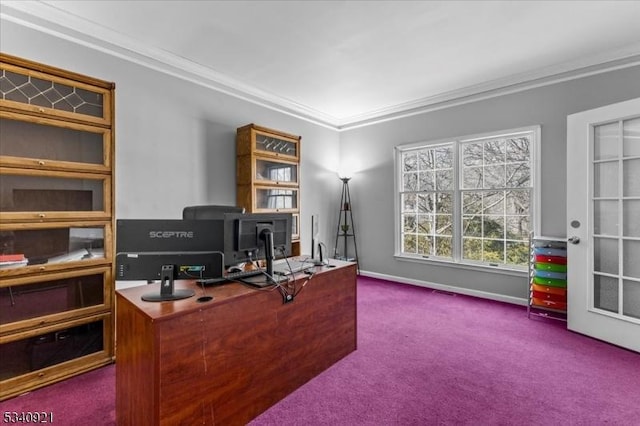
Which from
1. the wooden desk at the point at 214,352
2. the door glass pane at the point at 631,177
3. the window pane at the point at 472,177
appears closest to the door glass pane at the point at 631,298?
the door glass pane at the point at 631,177

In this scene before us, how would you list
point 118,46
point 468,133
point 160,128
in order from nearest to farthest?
point 118,46 → point 160,128 → point 468,133

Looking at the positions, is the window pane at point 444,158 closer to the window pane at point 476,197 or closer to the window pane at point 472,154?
the window pane at point 476,197

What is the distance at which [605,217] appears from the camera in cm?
287

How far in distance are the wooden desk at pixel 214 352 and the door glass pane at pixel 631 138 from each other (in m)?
2.96

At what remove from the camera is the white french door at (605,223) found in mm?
2680

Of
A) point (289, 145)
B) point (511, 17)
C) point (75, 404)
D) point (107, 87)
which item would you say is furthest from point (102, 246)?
point (511, 17)

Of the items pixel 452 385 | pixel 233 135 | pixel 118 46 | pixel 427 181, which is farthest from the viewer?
pixel 427 181

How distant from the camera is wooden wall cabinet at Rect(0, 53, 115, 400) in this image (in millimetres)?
2102

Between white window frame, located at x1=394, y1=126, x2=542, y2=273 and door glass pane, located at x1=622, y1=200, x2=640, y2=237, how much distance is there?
0.93 meters

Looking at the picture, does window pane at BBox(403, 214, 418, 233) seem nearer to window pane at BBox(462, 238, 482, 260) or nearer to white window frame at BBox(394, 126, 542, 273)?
white window frame at BBox(394, 126, 542, 273)

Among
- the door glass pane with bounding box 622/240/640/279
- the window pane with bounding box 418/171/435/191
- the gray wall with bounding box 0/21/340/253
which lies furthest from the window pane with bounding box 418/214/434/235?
the gray wall with bounding box 0/21/340/253

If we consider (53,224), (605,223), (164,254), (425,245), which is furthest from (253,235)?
(425,245)

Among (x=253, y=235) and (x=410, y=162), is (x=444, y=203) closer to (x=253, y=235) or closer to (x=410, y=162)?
(x=410, y=162)

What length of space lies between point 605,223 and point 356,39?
2.92 metres
